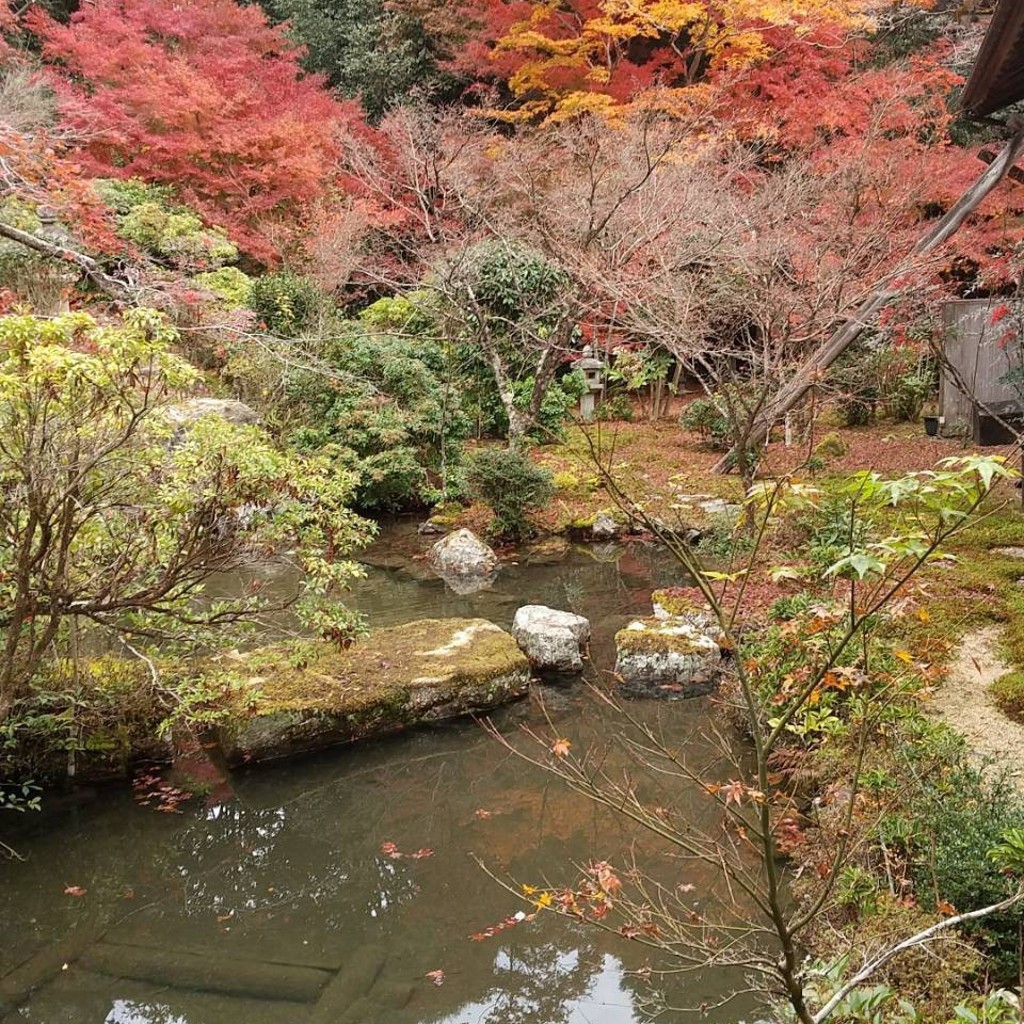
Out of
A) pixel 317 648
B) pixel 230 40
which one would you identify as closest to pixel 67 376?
pixel 317 648

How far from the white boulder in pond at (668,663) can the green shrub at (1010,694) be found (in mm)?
2032

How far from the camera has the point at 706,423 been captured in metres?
13.7

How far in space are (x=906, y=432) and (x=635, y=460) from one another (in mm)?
4662

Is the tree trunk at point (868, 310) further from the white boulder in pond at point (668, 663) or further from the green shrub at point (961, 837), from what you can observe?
the green shrub at point (961, 837)

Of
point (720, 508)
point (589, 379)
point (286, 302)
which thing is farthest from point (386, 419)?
point (589, 379)

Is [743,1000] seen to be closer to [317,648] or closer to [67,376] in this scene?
[317,648]

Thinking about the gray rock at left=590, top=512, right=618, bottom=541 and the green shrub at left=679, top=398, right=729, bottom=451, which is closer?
the gray rock at left=590, top=512, right=618, bottom=541

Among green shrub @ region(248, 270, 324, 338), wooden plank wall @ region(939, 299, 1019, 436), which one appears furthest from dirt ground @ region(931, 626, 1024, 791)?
green shrub @ region(248, 270, 324, 338)

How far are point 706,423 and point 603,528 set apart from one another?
12.1 ft

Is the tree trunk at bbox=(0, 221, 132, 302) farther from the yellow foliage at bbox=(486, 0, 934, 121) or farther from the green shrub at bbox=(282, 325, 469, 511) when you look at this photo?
the yellow foliage at bbox=(486, 0, 934, 121)

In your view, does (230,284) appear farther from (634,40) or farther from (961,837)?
(961,837)

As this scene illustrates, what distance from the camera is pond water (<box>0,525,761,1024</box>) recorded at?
3.75 metres

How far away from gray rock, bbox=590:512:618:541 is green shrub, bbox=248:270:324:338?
18.4 ft

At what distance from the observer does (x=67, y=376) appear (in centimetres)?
362
